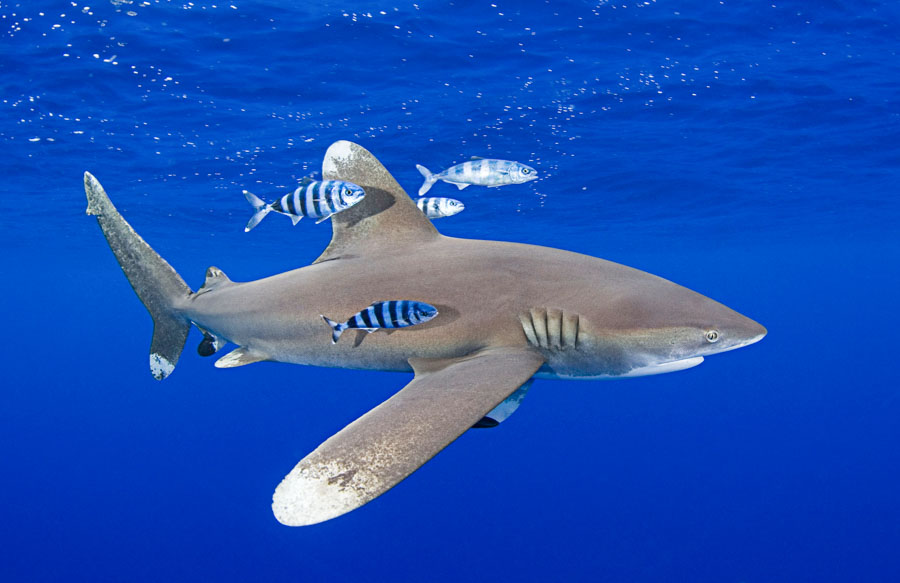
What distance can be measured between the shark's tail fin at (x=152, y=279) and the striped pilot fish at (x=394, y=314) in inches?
79.2

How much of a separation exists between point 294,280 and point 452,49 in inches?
354

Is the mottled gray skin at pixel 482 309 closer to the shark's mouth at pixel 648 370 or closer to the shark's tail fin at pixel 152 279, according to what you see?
the shark's mouth at pixel 648 370

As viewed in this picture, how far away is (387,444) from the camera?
2318 millimetres

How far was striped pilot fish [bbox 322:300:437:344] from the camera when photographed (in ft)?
10.1

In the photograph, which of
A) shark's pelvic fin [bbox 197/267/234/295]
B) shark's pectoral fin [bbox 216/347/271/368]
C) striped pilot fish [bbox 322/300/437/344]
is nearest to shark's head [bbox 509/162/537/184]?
shark's pelvic fin [bbox 197/267/234/295]

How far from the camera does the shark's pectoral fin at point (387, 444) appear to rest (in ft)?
7.07

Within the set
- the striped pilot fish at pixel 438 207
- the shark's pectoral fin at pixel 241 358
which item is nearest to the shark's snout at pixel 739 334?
the shark's pectoral fin at pixel 241 358

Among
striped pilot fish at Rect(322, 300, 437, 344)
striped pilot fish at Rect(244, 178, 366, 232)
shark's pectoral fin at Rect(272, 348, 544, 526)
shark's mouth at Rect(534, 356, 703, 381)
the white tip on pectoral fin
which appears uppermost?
striped pilot fish at Rect(244, 178, 366, 232)

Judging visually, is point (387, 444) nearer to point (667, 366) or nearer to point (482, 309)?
point (482, 309)

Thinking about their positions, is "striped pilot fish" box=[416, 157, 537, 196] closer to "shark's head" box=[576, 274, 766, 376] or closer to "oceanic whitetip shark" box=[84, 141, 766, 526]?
"oceanic whitetip shark" box=[84, 141, 766, 526]

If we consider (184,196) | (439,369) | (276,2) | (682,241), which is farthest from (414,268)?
(682,241)

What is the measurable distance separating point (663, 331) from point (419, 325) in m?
1.35

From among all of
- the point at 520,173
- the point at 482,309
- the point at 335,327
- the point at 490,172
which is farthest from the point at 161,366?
the point at 520,173

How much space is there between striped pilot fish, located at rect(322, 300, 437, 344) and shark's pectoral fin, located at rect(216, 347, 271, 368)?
3.92ft
